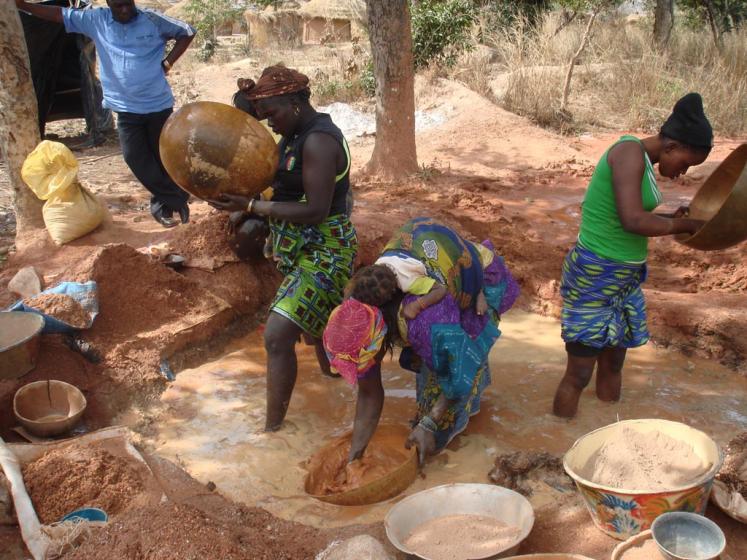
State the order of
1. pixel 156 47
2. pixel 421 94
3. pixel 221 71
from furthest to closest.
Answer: pixel 221 71
pixel 421 94
pixel 156 47

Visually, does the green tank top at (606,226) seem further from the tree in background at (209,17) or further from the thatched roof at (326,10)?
the thatched roof at (326,10)

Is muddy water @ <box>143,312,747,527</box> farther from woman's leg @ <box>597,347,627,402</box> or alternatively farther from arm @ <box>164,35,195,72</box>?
A: arm @ <box>164,35,195,72</box>

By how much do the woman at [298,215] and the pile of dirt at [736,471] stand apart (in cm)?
193

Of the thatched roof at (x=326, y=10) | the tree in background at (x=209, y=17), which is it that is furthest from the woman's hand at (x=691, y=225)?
the thatched roof at (x=326, y=10)

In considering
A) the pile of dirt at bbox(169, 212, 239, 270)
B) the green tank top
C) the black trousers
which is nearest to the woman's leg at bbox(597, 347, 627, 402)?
the green tank top

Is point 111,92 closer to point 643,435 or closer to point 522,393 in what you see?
point 522,393

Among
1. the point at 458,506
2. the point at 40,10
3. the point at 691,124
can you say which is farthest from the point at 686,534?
the point at 40,10

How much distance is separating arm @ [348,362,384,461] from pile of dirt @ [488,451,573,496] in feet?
2.02

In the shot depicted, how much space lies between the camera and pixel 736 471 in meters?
2.83

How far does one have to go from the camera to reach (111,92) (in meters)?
5.47

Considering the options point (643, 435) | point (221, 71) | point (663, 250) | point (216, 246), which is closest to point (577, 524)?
point (643, 435)

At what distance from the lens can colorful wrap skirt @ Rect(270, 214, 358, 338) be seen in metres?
3.38

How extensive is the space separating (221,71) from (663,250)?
11.5 meters

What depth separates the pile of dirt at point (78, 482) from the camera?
9.61 ft
